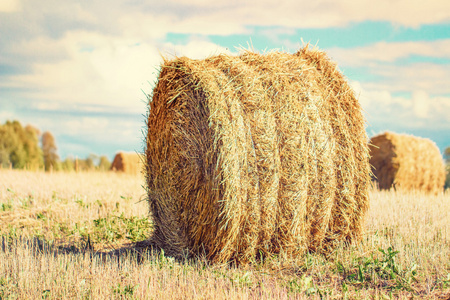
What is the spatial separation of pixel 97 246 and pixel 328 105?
4.57 meters

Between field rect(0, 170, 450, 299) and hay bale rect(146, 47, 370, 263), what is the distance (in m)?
0.44

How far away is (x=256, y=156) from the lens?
571 centimetres

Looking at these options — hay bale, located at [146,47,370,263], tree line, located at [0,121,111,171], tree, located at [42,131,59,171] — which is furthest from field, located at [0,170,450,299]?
tree, located at [42,131,59,171]

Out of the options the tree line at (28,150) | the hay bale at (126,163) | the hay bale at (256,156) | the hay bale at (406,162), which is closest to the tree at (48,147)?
the tree line at (28,150)

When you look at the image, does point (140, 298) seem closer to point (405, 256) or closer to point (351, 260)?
point (351, 260)

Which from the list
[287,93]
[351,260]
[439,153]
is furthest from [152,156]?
[439,153]

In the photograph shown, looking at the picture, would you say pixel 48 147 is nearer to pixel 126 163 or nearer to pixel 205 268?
pixel 126 163

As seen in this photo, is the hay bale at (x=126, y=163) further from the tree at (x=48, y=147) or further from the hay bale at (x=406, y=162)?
the tree at (x=48, y=147)

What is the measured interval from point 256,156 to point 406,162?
979 centimetres

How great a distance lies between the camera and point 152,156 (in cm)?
706

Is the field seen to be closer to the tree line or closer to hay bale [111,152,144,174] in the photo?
hay bale [111,152,144,174]

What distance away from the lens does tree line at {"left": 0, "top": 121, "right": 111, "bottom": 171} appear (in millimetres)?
37781

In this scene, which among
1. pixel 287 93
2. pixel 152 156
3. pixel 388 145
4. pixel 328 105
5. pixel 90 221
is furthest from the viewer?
pixel 388 145

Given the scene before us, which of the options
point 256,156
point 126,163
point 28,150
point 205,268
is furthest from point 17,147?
point 256,156
